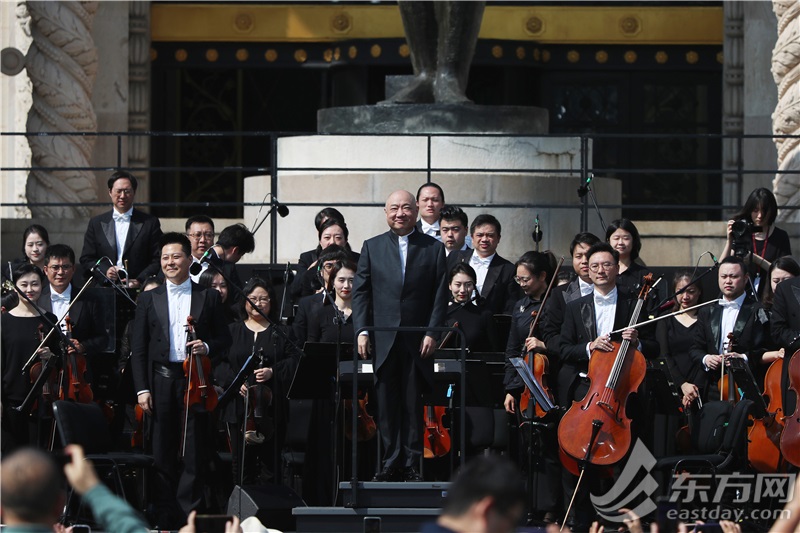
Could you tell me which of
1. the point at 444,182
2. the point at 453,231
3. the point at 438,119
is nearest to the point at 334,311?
the point at 453,231

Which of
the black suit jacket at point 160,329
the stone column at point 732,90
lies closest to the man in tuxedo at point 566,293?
the black suit jacket at point 160,329

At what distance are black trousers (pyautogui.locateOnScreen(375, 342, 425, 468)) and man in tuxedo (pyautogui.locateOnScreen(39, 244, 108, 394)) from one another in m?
2.21

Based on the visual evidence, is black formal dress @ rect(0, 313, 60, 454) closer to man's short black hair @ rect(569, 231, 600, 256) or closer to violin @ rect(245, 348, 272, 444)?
violin @ rect(245, 348, 272, 444)

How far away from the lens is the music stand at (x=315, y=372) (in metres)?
10.9

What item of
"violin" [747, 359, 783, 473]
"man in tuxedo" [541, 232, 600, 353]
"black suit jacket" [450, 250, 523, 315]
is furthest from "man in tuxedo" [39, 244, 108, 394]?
"violin" [747, 359, 783, 473]

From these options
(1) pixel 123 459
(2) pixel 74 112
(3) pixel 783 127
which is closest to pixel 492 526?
(1) pixel 123 459

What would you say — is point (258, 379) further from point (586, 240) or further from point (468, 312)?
point (586, 240)

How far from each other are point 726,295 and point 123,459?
4170 mm

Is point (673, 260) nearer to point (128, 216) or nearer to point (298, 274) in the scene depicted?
point (298, 274)

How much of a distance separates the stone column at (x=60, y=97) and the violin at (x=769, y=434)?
352 inches

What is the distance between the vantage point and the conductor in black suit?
412 inches

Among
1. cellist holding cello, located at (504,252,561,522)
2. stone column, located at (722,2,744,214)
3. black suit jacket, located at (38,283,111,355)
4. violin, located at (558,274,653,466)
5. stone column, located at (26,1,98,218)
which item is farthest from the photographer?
stone column, located at (722,2,744,214)

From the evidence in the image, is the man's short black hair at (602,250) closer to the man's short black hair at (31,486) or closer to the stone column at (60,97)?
the man's short black hair at (31,486)

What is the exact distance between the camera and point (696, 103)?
2052cm
